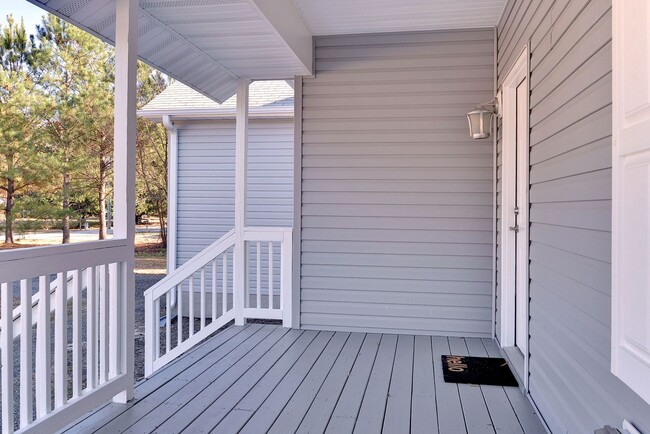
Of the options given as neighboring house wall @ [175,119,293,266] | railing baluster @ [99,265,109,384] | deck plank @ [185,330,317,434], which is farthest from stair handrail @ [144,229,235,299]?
neighboring house wall @ [175,119,293,266]

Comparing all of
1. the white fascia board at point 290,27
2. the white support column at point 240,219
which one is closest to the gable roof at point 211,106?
the white support column at point 240,219

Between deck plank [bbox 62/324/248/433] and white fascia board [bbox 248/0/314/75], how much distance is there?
235cm

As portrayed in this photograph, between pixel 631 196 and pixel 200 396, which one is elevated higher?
pixel 631 196

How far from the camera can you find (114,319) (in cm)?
259

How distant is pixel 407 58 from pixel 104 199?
9.68ft

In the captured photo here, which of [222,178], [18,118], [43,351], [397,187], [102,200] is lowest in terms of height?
[43,351]

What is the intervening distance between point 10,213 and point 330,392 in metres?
2.56

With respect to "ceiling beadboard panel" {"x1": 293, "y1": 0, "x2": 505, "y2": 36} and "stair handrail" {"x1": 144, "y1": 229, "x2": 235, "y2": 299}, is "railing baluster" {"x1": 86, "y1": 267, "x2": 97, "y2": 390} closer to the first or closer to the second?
"stair handrail" {"x1": 144, "y1": 229, "x2": 235, "y2": 299}

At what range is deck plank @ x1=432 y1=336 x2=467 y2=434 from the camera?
2.43 metres

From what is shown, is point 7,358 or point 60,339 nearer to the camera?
point 7,358

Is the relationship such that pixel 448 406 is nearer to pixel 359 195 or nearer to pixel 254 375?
pixel 254 375

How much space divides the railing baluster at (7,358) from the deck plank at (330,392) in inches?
48.7

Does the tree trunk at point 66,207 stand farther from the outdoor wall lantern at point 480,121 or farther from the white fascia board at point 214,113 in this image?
the outdoor wall lantern at point 480,121

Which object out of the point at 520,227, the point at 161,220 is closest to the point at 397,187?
the point at 520,227
